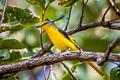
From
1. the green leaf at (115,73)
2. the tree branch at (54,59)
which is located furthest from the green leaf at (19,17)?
the green leaf at (115,73)

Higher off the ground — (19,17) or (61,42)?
(19,17)

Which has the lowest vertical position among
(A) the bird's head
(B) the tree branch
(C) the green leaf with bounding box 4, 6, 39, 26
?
(A) the bird's head

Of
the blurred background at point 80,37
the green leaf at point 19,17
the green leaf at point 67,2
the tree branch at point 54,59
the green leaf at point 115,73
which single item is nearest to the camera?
the tree branch at point 54,59

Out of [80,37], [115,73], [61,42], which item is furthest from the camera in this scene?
[80,37]

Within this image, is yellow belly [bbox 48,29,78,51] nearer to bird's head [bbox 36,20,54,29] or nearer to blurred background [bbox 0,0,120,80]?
bird's head [bbox 36,20,54,29]

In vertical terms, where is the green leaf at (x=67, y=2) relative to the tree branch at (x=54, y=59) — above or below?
above

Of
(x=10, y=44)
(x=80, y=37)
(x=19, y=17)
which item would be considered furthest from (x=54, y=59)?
(x=80, y=37)

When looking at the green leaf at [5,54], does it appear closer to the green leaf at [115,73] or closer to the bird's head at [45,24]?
the bird's head at [45,24]

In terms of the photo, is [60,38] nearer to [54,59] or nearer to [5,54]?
[5,54]

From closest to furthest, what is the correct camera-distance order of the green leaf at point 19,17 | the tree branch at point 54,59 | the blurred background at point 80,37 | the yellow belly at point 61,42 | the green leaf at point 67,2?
the tree branch at point 54,59, the green leaf at point 67,2, the green leaf at point 19,17, the yellow belly at point 61,42, the blurred background at point 80,37

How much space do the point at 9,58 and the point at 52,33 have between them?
453 millimetres

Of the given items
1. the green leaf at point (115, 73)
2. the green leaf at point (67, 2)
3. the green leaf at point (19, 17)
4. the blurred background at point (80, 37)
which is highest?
the green leaf at point (67, 2)

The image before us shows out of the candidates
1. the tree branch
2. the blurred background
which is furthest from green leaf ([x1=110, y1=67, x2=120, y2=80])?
the blurred background

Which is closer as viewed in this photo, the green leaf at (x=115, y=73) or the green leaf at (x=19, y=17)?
the green leaf at (x=115, y=73)
